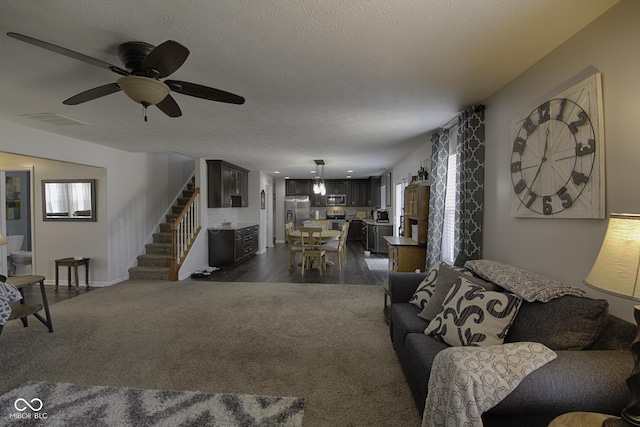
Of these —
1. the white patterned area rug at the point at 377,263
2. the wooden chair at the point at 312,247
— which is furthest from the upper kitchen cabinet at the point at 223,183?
the white patterned area rug at the point at 377,263

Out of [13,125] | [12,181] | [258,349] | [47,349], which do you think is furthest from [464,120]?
[12,181]

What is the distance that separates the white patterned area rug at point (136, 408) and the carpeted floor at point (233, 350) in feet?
0.29

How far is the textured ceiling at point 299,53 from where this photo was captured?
4.98 feet

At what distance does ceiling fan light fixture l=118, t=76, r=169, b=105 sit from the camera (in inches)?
69.7

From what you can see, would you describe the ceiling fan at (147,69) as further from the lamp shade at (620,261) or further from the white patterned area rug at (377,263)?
the white patterned area rug at (377,263)

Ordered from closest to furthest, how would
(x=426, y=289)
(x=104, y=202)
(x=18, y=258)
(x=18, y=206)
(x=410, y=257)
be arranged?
(x=426, y=289), (x=410, y=257), (x=104, y=202), (x=18, y=258), (x=18, y=206)

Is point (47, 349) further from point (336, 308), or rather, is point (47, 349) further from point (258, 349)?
point (336, 308)

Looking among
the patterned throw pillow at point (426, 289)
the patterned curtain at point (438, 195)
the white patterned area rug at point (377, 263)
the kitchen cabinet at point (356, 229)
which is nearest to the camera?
the patterned throw pillow at point (426, 289)

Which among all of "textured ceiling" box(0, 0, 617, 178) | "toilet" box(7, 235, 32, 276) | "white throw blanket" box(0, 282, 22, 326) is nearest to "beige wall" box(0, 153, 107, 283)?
"toilet" box(7, 235, 32, 276)

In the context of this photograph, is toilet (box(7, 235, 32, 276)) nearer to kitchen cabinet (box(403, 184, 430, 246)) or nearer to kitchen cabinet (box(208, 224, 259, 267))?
kitchen cabinet (box(208, 224, 259, 267))

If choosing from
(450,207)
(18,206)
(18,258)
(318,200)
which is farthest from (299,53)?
(318,200)

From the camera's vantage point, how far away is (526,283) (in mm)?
1753

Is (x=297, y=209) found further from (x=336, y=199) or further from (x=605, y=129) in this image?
(x=605, y=129)

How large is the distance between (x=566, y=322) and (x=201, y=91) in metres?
2.60
